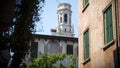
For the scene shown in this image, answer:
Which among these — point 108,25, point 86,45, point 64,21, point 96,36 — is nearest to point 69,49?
point 86,45

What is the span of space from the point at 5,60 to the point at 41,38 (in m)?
52.5

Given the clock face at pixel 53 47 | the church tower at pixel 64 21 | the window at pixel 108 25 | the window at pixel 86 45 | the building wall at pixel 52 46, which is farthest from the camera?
the church tower at pixel 64 21

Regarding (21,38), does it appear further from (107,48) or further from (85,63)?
(85,63)

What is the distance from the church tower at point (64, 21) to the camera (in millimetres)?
98125

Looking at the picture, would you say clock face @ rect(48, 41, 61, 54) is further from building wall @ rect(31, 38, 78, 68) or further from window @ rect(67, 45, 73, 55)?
window @ rect(67, 45, 73, 55)

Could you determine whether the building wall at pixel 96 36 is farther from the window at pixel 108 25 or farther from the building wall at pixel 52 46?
the building wall at pixel 52 46

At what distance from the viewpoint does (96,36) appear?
13.4 meters

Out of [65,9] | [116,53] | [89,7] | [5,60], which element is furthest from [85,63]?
[65,9]

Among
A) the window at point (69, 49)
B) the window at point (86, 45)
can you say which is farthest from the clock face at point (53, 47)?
the window at point (86, 45)

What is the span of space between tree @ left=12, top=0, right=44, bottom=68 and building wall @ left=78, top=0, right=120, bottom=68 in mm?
3155

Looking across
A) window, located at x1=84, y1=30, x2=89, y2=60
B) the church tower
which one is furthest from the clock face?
the church tower

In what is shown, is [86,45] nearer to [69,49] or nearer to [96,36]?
[96,36]

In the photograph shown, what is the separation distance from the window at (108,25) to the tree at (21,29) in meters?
3.18

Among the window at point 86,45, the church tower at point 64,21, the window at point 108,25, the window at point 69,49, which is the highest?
the church tower at point 64,21
